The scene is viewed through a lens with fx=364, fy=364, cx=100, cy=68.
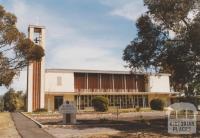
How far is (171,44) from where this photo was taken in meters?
25.3

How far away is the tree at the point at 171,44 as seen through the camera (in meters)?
24.2

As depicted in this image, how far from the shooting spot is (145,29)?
88.5ft

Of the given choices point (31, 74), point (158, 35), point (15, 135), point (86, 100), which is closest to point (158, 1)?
point (158, 35)

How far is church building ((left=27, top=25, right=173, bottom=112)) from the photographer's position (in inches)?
2151

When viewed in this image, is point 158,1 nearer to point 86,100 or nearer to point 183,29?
point 183,29

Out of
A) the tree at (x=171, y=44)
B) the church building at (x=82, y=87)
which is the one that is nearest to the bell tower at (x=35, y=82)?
the church building at (x=82, y=87)

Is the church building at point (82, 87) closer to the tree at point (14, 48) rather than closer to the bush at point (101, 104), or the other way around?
the bush at point (101, 104)

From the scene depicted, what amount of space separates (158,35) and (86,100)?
35246 mm

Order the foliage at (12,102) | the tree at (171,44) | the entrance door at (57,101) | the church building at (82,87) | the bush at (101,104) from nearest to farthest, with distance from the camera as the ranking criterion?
1. the tree at (171,44)
2. the bush at (101,104)
3. the church building at (82,87)
4. the entrance door at (57,101)
5. the foliage at (12,102)

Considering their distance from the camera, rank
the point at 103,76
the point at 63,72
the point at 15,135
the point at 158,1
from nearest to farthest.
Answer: the point at 15,135 → the point at 158,1 → the point at 63,72 → the point at 103,76

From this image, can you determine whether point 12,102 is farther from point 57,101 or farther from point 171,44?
point 171,44

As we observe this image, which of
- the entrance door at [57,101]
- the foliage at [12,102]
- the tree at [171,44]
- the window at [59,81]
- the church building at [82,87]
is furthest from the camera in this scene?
the foliage at [12,102]

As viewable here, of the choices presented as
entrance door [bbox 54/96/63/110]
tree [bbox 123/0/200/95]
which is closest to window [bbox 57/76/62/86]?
entrance door [bbox 54/96/63/110]

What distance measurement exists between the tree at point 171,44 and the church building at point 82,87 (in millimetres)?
26190
